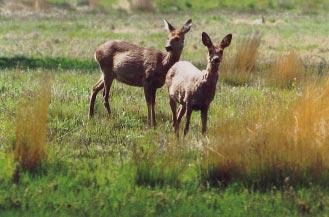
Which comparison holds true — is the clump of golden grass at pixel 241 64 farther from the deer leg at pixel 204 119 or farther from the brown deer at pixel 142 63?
the deer leg at pixel 204 119

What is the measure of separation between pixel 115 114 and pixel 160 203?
4977 mm

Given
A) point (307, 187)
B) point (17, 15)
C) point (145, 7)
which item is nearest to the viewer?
point (307, 187)

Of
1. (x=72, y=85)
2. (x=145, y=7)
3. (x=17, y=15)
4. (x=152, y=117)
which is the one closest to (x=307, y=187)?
(x=152, y=117)

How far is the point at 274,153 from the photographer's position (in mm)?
9148

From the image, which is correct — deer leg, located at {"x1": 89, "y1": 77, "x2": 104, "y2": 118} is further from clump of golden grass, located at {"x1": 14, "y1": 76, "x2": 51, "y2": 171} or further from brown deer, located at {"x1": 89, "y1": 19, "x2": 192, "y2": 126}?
clump of golden grass, located at {"x1": 14, "y1": 76, "x2": 51, "y2": 171}

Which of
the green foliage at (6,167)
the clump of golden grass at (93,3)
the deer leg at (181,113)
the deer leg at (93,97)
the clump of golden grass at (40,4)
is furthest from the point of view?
the clump of golden grass at (93,3)

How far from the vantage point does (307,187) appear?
903 cm

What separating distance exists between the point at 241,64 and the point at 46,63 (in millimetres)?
5011

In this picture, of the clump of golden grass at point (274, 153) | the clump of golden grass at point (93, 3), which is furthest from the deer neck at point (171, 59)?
the clump of golden grass at point (93, 3)

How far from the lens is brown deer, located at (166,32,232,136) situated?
35.5ft

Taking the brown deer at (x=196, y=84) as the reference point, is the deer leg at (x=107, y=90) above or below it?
below

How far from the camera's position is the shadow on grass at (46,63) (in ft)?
64.0

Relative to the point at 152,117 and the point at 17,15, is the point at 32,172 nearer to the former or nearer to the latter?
the point at 152,117

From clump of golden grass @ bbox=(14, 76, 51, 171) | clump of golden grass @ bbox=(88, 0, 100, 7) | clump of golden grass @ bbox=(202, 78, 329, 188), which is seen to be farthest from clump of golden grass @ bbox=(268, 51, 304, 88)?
clump of golden grass @ bbox=(88, 0, 100, 7)
